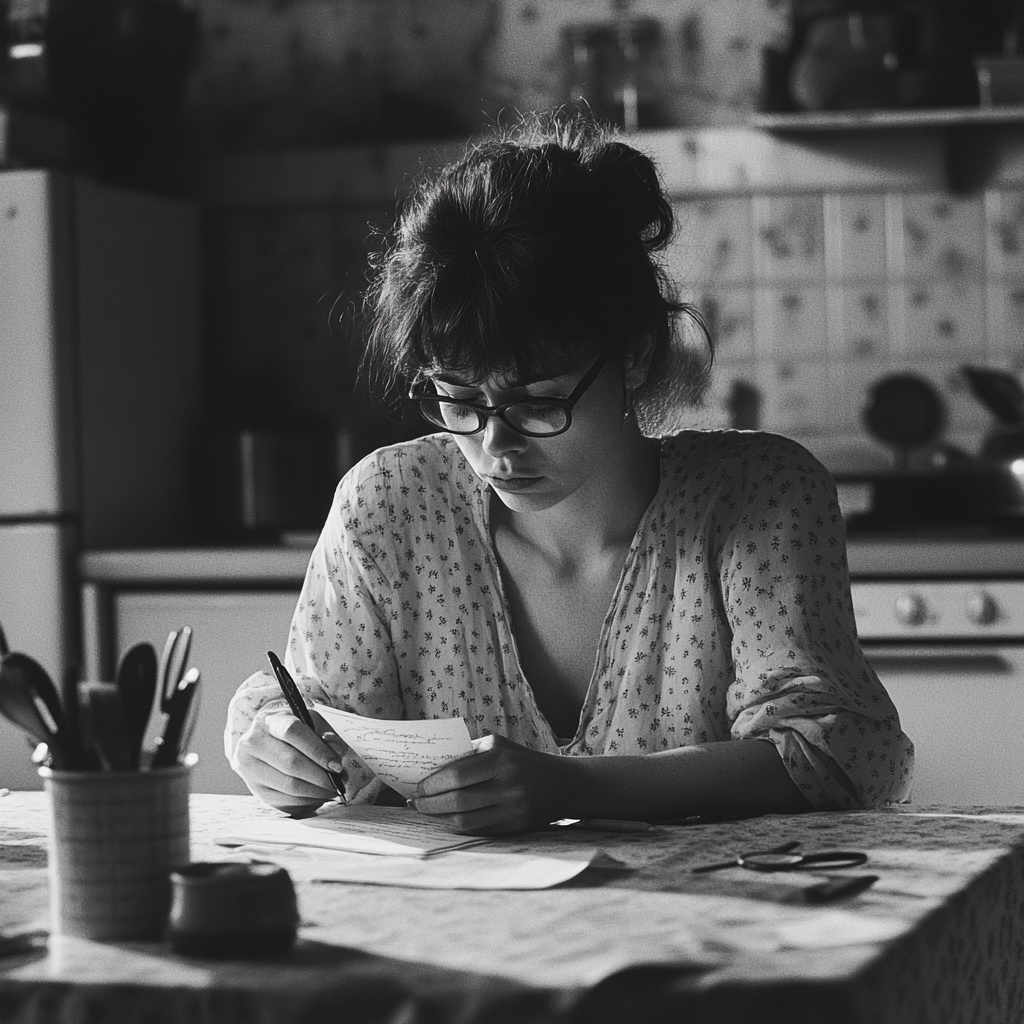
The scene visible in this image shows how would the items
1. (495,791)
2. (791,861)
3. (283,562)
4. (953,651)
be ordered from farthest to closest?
(283,562), (953,651), (495,791), (791,861)

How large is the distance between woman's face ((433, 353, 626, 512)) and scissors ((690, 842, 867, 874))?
19.6 inches

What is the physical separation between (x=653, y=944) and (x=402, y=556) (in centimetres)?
86

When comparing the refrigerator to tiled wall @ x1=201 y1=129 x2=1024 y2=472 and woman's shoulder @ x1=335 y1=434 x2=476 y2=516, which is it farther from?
woman's shoulder @ x1=335 y1=434 x2=476 y2=516

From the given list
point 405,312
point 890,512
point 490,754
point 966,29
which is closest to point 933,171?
point 966,29

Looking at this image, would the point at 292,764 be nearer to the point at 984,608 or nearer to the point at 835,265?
the point at 984,608

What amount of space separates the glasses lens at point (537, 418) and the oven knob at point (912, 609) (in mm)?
A: 1075

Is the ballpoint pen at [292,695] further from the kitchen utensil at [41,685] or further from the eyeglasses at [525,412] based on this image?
the kitchen utensil at [41,685]

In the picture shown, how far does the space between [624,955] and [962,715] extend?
1.62m

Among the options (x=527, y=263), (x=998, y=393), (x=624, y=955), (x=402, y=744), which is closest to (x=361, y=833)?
(x=402, y=744)

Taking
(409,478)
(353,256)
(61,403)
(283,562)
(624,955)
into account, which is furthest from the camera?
(353,256)

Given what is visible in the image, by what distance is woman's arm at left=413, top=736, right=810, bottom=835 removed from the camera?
4.07 feet

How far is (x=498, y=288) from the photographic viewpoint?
1.46 meters

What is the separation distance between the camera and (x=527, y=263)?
4.82 ft

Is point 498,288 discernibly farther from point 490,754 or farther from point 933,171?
point 933,171
